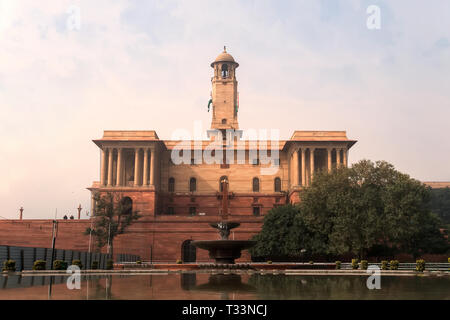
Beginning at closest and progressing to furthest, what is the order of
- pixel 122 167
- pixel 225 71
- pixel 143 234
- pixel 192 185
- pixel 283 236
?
1. pixel 283 236
2. pixel 143 234
3. pixel 122 167
4. pixel 192 185
5. pixel 225 71

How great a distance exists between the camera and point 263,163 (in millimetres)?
67188

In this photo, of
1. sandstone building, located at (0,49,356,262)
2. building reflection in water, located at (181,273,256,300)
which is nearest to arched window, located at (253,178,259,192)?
sandstone building, located at (0,49,356,262)

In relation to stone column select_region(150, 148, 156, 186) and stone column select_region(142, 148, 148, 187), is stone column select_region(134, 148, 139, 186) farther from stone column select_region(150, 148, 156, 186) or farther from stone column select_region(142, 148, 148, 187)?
stone column select_region(150, 148, 156, 186)

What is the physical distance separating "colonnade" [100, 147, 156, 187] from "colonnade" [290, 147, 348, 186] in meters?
17.6

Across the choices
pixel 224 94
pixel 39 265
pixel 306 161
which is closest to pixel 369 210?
pixel 306 161

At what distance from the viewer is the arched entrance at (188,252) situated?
55.5 m

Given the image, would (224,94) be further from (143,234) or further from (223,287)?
(223,287)

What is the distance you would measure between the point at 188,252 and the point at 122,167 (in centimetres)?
1450

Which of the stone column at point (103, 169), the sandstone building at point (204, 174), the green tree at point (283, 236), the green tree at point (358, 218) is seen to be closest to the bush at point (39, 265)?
the green tree at point (283, 236)

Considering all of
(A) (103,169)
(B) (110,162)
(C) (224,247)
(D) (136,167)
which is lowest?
(C) (224,247)

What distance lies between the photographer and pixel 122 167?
6250cm
